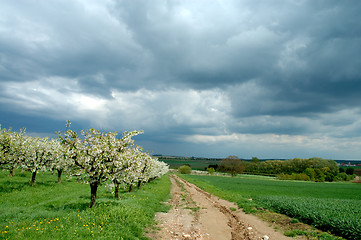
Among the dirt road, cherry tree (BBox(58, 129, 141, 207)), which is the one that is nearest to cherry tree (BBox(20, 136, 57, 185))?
cherry tree (BBox(58, 129, 141, 207))

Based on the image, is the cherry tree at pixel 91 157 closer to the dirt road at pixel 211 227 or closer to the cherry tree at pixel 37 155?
the dirt road at pixel 211 227

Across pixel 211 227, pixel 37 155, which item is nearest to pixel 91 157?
pixel 211 227

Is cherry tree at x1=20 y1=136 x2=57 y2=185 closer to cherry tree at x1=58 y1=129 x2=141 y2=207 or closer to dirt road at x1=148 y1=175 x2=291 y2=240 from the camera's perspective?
cherry tree at x1=58 y1=129 x2=141 y2=207

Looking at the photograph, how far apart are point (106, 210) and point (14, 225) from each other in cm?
522

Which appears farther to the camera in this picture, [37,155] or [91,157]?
[37,155]

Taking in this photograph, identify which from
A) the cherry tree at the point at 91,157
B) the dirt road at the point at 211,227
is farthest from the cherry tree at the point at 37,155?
the dirt road at the point at 211,227

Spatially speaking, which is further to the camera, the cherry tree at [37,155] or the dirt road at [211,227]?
the cherry tree at [37,155]

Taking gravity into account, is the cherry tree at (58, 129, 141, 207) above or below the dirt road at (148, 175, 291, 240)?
above

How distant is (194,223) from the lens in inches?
661

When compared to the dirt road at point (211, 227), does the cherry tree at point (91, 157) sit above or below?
above

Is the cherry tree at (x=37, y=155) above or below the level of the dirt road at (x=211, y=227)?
above

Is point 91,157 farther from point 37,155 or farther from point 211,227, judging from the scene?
point 37,155

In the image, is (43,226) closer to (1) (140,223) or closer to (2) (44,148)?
(1) (140,223)

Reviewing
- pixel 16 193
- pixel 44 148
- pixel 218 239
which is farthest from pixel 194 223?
pixel 44 148
